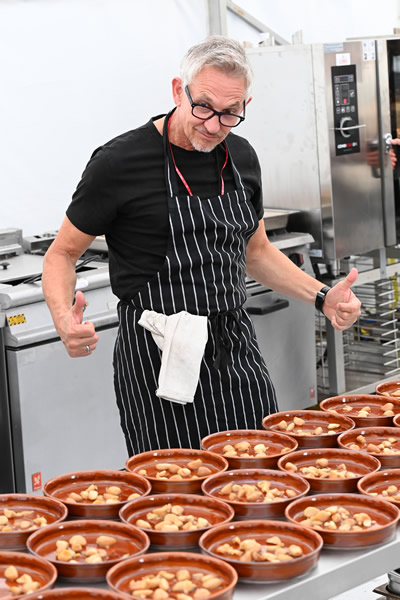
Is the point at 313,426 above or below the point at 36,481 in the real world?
above

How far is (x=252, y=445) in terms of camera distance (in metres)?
1.97

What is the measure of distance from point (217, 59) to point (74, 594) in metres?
1.24

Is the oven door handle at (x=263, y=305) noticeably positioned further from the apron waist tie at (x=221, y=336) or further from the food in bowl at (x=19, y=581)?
the food in bowl at (x=19, y=581)

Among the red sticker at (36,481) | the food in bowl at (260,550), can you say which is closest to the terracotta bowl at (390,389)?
the food in bowl at (260,550)

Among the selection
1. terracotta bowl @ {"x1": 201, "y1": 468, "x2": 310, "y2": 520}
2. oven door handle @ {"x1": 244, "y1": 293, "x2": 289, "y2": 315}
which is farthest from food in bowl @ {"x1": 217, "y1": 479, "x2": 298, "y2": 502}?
oven door handle @ {"x1": 244, "y1": 293, "x2": 289, "y2": 315}

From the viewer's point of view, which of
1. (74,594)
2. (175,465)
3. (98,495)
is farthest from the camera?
(175,465)

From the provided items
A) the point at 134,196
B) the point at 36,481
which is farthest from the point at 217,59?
the point at 36,481

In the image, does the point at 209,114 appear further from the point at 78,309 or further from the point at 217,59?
the point at 78,309

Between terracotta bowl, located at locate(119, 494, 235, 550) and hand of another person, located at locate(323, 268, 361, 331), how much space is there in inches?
30.1

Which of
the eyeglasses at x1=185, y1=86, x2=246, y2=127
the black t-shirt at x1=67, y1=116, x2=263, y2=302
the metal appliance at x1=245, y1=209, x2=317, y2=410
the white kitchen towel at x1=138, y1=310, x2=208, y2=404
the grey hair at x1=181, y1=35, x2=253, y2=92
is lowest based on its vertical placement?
the metal appliance at x1=245, y1=209, x2=317, y2=410

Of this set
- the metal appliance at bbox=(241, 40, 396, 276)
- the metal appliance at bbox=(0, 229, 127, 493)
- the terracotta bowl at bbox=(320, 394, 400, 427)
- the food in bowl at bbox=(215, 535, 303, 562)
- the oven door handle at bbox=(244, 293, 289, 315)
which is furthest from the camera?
the metal appliance at bbox=(241, 40, 396, 276)

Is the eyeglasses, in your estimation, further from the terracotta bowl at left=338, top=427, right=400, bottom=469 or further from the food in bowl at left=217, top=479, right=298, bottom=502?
the food in bowl at left=217, top=479, right=298, bottom=502

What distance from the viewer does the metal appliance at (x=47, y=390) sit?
3447mm

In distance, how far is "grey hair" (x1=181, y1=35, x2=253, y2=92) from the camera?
207cm
